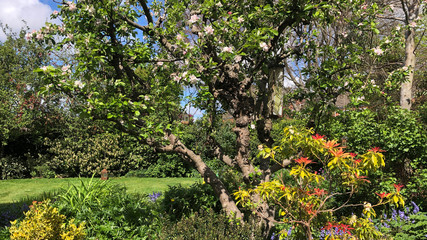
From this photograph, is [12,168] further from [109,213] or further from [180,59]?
[180,59]

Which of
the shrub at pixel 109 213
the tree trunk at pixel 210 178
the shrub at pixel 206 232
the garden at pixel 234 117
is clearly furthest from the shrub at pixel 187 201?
the shrub at pixel 206 232

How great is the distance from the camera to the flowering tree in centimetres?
332

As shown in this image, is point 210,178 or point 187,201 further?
point 187,201

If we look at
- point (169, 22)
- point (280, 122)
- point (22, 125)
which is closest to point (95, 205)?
point (169, 22)

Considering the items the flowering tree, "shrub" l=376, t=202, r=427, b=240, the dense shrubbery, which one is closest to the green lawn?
the flowering tree

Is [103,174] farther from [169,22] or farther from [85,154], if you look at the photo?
[169,22]

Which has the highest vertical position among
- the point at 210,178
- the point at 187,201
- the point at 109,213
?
the point at 210,178

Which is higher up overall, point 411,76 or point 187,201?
point 411,76

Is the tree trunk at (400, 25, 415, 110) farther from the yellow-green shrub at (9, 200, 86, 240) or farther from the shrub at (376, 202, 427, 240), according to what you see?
the yellow-green shrub at (9, 200, 86, 240)

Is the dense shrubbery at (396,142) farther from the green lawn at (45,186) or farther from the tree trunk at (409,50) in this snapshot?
the green lawn at (45,186)

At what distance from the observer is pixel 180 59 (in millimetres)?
3777

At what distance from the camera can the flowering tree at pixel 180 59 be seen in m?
3.32

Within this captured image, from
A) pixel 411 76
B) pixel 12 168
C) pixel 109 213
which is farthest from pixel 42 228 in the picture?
pixel 411 76

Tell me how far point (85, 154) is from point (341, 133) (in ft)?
27.3
